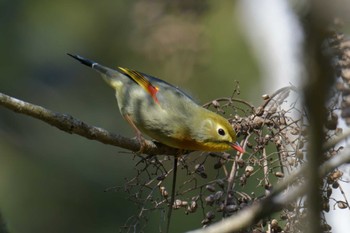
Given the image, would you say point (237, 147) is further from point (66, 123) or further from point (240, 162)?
point (66, 123)

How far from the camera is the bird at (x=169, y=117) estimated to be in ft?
12.2

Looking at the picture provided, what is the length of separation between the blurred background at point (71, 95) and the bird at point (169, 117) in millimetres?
3476

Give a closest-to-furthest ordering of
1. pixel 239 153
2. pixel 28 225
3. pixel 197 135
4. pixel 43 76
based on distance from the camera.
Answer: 1. pixel 239 153
2. pixel 197 135
3. pixel 28 225
4. pixel 43 76

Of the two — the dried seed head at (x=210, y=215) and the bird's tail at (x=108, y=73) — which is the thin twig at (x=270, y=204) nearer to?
the dried seed head at (x=210, y=215)

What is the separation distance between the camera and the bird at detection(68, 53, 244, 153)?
3.73 metres

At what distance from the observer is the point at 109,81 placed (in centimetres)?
436

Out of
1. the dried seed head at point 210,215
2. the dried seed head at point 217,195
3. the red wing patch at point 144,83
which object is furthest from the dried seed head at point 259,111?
the red wing patch at point 144,83

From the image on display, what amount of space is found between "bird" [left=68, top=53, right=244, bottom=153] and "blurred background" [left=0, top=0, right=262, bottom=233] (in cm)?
348

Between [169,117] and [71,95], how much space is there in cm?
768

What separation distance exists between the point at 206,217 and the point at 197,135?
103cm

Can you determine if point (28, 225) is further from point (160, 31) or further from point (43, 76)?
point (160, 31)

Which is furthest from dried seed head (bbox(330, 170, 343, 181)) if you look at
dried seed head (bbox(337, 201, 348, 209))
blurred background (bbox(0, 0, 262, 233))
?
blurred background (bbox(0, 0, 262, 233))

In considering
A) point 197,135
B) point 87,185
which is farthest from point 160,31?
point 87,185

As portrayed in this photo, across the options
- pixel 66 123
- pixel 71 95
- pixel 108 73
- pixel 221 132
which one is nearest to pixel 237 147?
pixel 221 132
